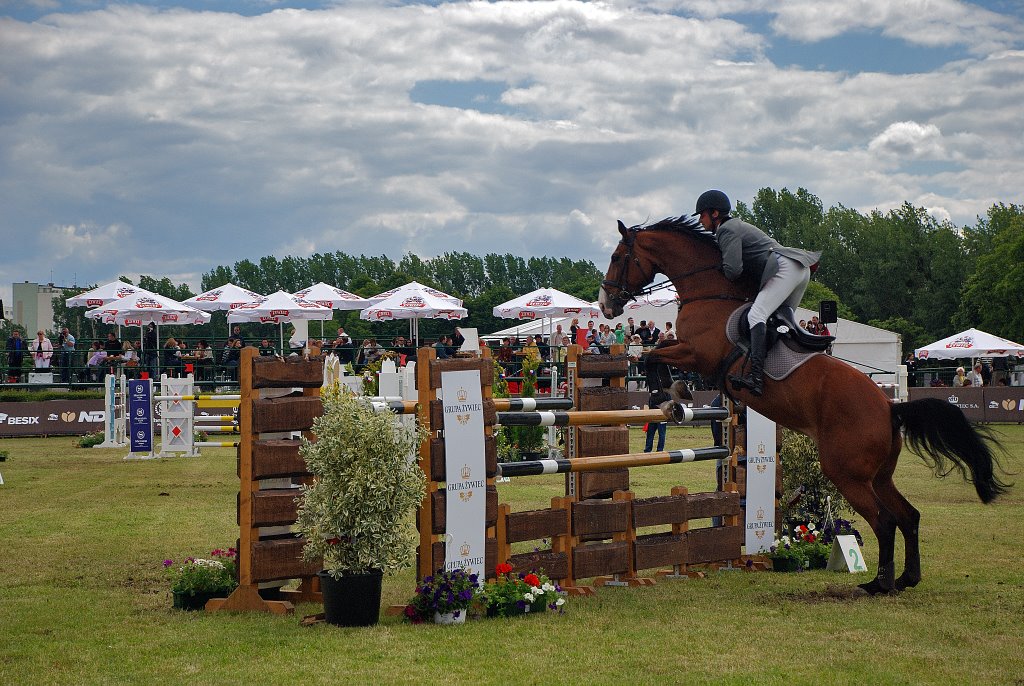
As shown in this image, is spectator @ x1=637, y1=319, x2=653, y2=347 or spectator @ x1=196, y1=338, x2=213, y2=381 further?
spectator @ x1=637, y1=319, x2=653, y2=347

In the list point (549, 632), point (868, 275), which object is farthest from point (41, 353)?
point (868, 275)

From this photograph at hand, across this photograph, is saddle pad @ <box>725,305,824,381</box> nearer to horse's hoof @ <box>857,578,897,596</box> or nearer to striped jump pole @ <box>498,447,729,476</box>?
striped jump pole @ <box>498,447,729,476</box>

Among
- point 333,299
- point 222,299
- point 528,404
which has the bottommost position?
point 528,404

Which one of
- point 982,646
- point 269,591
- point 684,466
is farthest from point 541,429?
point 982,646

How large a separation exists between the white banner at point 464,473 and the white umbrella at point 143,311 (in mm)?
20078

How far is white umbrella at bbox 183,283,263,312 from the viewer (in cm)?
2719

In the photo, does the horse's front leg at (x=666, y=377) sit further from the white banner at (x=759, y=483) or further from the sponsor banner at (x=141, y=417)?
the sponsor banner at (x=141, y=417)

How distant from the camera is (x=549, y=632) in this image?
5.29 m

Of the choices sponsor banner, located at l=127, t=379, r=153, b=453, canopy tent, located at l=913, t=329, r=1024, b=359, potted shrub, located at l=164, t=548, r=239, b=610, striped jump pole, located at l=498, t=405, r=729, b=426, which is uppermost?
canopy tent, located at l=913, t=329, r=1024, b=359

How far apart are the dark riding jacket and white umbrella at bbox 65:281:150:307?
22.5 m

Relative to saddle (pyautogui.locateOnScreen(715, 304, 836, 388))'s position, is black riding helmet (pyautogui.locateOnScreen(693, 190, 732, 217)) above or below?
above


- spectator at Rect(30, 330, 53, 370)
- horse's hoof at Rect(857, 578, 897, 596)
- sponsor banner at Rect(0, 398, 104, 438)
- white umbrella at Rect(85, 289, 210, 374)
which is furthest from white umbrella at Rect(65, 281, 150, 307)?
horse's hoof at Rect(857, 578, 897, 596)

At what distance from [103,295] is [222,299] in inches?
123

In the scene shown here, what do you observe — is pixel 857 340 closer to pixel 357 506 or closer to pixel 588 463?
pixel 588 463
